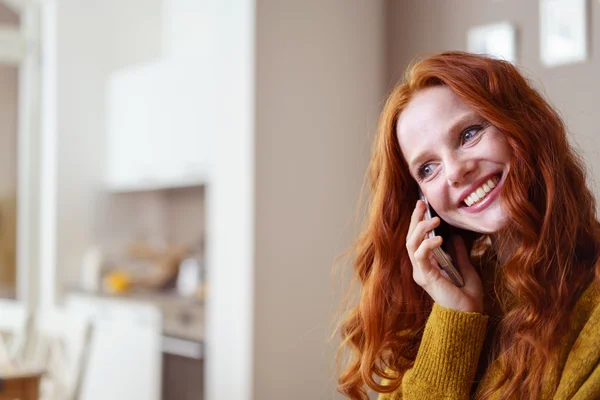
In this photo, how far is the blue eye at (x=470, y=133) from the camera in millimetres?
1168

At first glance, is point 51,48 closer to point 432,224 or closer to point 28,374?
point 28,374

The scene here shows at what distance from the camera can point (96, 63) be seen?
479cm

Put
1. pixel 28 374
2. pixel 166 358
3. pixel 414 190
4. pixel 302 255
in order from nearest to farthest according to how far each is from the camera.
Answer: pixel 414 190, pixel 28 374, pixel 302 255, pixel 166 358

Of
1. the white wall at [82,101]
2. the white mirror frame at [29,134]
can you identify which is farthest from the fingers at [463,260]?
the white mirror frame at [29,134]

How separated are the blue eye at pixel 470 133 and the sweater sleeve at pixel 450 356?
0.29 metres

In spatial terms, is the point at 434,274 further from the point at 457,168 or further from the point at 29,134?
the point at 29,134

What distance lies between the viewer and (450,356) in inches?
46.5

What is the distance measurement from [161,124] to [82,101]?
772 mm

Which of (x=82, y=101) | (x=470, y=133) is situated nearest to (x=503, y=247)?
(x=470, y=133)

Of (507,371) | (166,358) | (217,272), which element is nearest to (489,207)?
(507,371)

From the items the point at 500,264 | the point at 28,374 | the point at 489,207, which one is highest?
the point at 489,207

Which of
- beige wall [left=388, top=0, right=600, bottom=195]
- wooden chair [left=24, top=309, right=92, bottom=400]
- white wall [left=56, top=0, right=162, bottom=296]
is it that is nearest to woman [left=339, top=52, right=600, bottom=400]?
beige wall [left=388, top=0, right=600, bottom=195]

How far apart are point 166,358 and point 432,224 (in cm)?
293

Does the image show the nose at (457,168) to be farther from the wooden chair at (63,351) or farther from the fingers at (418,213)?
the wooden chair at (63,351)
